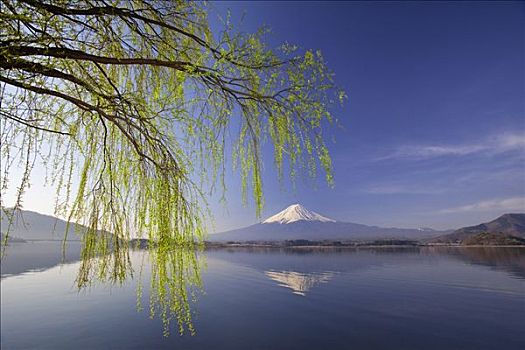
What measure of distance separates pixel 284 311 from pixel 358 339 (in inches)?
232

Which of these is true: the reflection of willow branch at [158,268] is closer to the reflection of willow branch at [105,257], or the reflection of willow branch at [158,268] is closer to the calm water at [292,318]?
the reflection of willow branch at [105,257]

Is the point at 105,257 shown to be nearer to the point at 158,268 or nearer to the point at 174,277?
the point at 158,268

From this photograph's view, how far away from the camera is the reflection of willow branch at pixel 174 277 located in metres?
2.31

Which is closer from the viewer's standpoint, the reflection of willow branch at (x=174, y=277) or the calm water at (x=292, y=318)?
the reflection of willow branch at (x=174, y=277)

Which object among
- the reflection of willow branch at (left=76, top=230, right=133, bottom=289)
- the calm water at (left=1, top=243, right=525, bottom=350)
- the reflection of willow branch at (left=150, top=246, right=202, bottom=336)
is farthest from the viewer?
the calm water at (left=1, top=243, right=525, bottom=350)

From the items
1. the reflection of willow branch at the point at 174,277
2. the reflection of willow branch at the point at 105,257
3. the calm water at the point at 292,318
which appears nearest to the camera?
the reflection of willow branch at the point at 174,277

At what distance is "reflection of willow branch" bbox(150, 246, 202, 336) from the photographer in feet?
7.59

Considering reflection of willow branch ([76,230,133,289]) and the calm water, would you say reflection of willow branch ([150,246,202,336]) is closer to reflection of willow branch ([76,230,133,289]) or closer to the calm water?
reflection of willow branch ([76,230,133,289])

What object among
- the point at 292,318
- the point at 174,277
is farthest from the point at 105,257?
the point at 292,318

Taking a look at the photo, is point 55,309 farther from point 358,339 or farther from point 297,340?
point 358,339

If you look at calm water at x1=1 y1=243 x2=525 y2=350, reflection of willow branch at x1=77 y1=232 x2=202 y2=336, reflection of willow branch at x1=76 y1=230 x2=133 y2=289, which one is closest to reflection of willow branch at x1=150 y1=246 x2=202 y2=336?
reflection of willow branch at x1=77 y1=232 x2=202 y2=336

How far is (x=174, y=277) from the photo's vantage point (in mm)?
2428

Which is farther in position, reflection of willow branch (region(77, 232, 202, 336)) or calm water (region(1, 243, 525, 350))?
calm water (region(1, 243, 525, 350))

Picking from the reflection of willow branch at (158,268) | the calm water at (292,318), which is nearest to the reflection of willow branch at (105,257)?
the reflection of willow branch at (158,268)
